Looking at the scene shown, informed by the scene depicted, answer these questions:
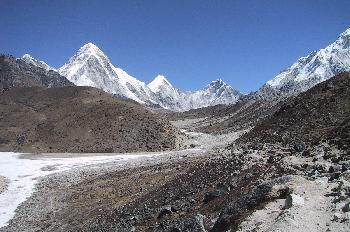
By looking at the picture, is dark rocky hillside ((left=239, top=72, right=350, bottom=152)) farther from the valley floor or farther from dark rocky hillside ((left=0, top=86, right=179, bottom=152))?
dark rocky hillside ((left=0, top=86, right=179, bottom=152))

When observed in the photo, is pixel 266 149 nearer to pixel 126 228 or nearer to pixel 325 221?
pixel 126 228

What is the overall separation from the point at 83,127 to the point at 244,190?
93597 millimetres

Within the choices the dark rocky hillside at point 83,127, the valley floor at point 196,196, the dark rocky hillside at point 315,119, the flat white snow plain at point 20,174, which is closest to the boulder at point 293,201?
the valley floor at point 196,196

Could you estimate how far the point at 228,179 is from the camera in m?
28.8

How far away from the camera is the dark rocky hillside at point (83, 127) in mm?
103000

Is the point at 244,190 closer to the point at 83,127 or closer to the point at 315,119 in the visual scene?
the point at 315,119

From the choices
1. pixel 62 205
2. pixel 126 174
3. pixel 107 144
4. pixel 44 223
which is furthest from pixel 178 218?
pixel 107 144

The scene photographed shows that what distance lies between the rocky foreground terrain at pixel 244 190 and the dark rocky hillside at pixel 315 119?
10 cm

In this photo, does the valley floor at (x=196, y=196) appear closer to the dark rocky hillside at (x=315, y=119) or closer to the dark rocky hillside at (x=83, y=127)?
the dark rocky hillside at (x=315, y=119)

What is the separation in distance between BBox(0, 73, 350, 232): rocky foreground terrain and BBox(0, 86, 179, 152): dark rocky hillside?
4918 centimetres

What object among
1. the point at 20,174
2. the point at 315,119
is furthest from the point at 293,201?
the point at 20,174

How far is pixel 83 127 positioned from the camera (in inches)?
4500

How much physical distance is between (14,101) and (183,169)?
120m

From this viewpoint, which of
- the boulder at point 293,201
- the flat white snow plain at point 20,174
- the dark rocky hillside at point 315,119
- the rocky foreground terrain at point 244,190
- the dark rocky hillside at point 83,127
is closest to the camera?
the boulder at point 293,201
